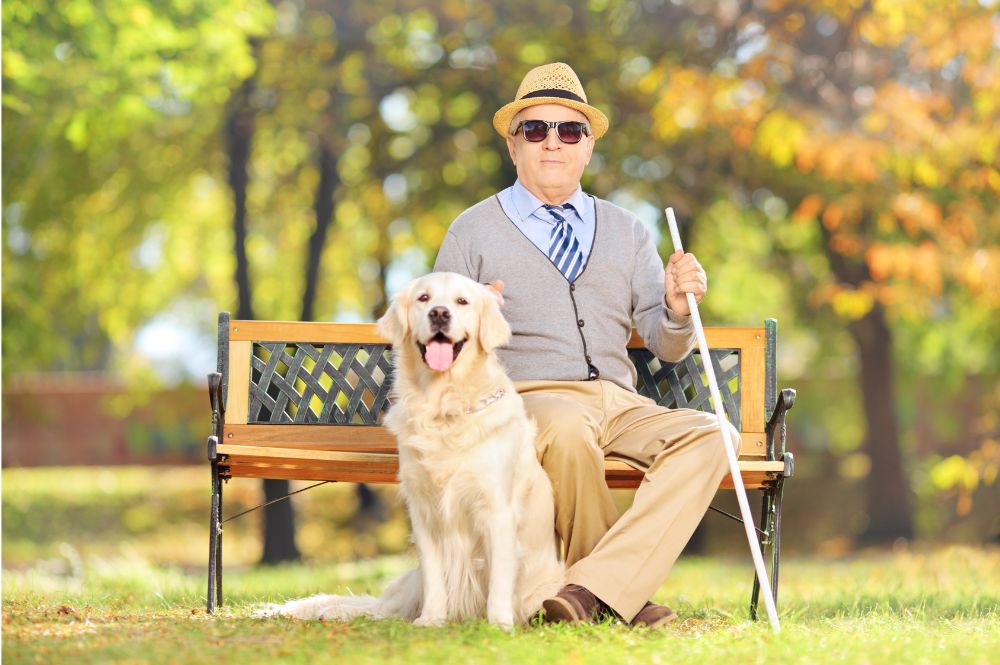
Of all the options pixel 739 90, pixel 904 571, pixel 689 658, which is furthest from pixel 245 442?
pixel 739 90

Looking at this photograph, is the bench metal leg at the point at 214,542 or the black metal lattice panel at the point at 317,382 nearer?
the bench metal leg at the point at 214,542

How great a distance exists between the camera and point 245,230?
10469mm

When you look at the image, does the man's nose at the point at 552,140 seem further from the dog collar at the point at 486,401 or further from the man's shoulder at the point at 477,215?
the dog collar at the point at 486,401

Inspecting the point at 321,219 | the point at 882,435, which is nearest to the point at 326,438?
the point at 321,219

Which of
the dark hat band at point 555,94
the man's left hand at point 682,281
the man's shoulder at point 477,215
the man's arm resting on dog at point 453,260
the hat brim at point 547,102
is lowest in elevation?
the man's left hand at point 682,281

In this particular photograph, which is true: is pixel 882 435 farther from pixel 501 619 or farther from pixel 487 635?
pixel 487 635

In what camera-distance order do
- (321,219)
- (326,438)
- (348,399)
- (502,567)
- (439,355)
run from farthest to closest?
(321,219), (326,438), (348,399), (439,355), (502,567)

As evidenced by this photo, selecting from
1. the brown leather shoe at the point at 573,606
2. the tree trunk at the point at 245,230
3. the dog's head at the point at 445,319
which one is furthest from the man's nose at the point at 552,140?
the tree trunk at the point at 245,230

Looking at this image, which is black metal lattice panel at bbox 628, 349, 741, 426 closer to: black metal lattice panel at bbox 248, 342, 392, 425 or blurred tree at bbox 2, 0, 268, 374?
black metal lattice panel at bbox 248, 342, 392, 425

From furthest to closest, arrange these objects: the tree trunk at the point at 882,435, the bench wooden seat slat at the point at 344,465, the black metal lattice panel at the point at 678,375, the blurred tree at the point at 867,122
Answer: the tree trunk at the point at 882,435 < the blurred tree at the point at 867,122 < the black metal lattice panel at the point at 678,375 < the bench wooden seat slat at the point at 344,465

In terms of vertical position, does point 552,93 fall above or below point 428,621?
above

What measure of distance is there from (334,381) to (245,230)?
617cm

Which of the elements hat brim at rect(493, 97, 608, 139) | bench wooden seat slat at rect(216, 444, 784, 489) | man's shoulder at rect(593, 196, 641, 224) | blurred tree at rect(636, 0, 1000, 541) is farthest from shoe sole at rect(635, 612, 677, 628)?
blurred tree at rect(636, 0, 1000, 541)

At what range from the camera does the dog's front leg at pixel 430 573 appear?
3754mm
